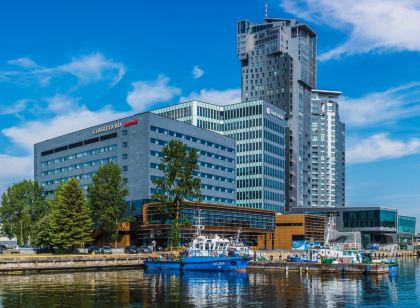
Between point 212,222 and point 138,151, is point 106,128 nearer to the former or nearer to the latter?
point 138,151

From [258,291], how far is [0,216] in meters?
104

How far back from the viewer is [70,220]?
125812 millimetres

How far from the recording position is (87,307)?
61.5 metres

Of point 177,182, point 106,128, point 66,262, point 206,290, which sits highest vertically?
point 106,128

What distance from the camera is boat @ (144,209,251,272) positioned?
113 meters

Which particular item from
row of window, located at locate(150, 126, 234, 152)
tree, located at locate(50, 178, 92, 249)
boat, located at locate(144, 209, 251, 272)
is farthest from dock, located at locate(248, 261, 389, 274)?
row of window, located at locate(150, 126, 234, 152)

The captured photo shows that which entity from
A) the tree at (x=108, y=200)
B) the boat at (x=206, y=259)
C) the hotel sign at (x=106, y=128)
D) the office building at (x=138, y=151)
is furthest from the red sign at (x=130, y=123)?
the boat at (x=206, y=259)

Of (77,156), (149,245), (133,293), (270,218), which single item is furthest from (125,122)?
(133,293)

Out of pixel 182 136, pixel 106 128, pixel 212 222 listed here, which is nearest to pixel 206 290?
pixel 212 222

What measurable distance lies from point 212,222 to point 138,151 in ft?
99.1

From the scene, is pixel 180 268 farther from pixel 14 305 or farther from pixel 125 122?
pixel 125 122

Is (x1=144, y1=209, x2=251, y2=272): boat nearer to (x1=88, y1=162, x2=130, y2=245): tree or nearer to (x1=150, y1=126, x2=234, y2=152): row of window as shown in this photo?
(x1=88, y1=162, x2=130, y2=245): tree

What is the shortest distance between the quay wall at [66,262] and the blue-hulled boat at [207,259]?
15.9ft

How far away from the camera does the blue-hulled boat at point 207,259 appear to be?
4446 inches
